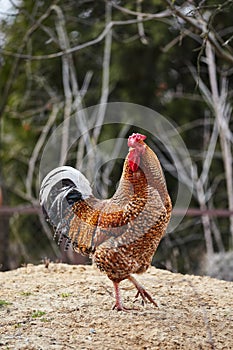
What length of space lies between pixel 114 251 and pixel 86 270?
163cm

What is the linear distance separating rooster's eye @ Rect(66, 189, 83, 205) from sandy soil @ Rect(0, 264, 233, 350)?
74 cm

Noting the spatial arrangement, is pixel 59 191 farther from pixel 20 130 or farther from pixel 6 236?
pixel 20 130

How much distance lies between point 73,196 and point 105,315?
100 centimetres

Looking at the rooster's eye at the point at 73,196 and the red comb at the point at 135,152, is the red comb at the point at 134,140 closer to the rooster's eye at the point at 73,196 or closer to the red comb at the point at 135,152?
the red comb at the point at 135,152

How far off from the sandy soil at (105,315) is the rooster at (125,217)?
0.80ft

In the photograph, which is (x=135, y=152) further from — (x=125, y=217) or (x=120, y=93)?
(x=120, y=93)

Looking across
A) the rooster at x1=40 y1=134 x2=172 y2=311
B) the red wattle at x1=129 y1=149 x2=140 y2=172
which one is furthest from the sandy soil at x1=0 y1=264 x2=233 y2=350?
the red wattle at x1=129 y1=149 x2=140 y2=172

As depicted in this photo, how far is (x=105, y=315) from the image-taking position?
3879mm

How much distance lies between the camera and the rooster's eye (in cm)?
442

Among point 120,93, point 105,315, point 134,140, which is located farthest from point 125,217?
point 120,93

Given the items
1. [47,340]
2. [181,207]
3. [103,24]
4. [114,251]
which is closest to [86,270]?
[114,251]

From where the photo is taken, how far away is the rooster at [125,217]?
3.97 metres

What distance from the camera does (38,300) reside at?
4324 millimetres

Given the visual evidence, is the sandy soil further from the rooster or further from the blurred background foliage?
the blurred background foliage
